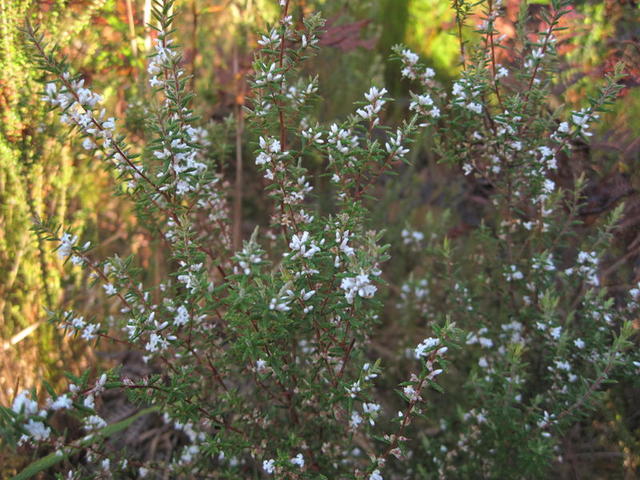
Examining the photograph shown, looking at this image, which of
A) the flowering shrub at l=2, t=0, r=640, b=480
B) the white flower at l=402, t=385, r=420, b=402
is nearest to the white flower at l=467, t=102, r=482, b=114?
the flowering shrub at l=2, t=0, r=640, b=480

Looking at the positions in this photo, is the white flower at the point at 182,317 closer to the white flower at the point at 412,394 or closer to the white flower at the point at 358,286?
the white flower at the point at 358,286

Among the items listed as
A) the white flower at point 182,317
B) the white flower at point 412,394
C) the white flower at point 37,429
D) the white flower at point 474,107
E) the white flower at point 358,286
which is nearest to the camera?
the white flower at point 37,429

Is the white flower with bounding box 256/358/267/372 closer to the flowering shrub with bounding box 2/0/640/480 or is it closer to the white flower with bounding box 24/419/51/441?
the flowering shrub with bounding box 2/0/640/480

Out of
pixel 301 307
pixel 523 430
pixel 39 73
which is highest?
pixel 39 73

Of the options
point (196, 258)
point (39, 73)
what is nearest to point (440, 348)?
point (196, 258)

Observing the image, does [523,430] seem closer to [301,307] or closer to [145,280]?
[301,307]

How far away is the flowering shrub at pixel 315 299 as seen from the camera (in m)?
1.41

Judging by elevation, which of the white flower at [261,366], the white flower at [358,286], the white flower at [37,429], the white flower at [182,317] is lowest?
the white flower at [37,429]

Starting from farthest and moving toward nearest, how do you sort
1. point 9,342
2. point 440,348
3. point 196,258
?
1. point 9,342
2. point 196,258
3. point 440,348

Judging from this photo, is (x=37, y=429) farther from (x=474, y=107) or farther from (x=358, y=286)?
(x=474, y=107)

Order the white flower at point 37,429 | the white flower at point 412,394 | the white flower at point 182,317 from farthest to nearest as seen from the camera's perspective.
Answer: the white flower at point 182,317 → the white flower at point 412,394 → the white flower at point 37,429

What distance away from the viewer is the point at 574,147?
214 centimetres

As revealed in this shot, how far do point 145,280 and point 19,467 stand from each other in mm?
1220

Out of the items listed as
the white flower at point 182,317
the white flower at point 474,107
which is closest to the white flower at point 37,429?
the white flower at point 182,317
